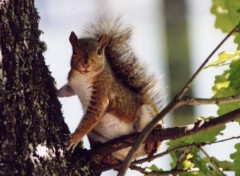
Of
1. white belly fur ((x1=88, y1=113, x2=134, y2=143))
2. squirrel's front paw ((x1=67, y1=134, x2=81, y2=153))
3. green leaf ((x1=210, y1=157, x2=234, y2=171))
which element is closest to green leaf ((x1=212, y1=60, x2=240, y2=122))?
green leaf ((x1=210, y1=157, x2=234, y2=171))

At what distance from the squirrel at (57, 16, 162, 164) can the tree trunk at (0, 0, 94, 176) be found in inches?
10.7

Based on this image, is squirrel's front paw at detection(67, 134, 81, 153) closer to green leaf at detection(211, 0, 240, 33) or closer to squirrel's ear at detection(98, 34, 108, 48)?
squirrel's ear at detection(98, 34, 108, 48)

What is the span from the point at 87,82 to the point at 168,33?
121 centimetres

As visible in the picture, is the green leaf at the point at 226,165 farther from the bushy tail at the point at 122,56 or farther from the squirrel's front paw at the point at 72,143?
the squirrel's front paw at the point at 72,143

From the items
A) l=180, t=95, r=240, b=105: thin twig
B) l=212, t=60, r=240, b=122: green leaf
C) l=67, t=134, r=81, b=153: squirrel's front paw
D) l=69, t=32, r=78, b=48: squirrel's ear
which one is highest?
l=69, t=32, r=78, b=48: squirrel's ear

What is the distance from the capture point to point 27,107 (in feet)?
4.74

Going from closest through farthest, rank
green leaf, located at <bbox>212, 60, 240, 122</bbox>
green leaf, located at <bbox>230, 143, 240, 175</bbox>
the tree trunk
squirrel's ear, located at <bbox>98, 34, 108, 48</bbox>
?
the tree trunk, green leaf, located at <bbox>212, 60, 240, 122</bbox>, green leaf, located at <bbox>230, 143, 240, 175</bbox>, squirrel's ear, located at <bbox>98, 34, 108, 48</bbox>

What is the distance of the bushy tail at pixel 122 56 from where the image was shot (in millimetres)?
2043

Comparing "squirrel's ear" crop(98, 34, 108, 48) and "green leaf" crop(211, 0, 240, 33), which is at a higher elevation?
"green leaf" crop(211, 0, 240, 33)

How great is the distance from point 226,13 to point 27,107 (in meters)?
0.92

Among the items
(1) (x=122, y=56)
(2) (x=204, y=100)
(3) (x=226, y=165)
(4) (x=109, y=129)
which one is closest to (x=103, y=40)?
(1) (x=122, y=56)

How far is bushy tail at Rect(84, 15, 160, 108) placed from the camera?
2.04m

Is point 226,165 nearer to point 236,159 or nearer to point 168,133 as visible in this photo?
point 236,159

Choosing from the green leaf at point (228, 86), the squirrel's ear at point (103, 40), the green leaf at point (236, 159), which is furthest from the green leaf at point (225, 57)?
the squirrel's ear at point (103, 40)
